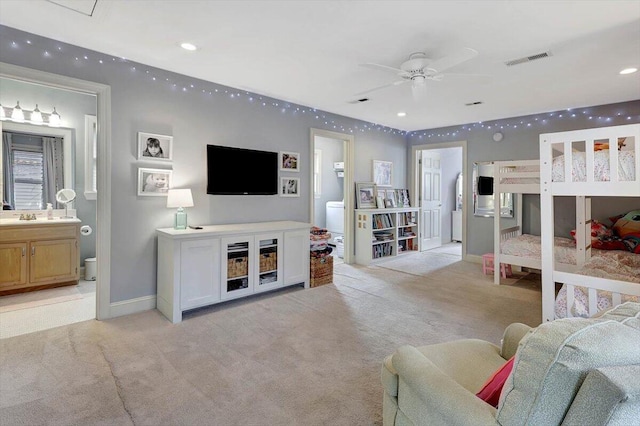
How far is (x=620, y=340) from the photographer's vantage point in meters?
0.87

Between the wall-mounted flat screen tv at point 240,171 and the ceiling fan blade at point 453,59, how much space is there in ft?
7.50

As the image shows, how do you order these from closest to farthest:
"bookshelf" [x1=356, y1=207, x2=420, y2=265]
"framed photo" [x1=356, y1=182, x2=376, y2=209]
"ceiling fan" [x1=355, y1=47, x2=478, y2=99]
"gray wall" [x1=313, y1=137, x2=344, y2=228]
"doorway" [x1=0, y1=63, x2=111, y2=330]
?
1. "ceiling fan" [x1=355, y1=47, x2=478, y2=99]
2. "doorway" [x1=0, y1=63, x2=111, y2=330]
3. "bookshelf" [x1=356, y1=207, x2=420, y2=265]
4. "framed photo" [x1=356, y1=182, x2=376, y2=209]
5. "gray wall" [x1=313, y1=137, x2=344, y2=228]

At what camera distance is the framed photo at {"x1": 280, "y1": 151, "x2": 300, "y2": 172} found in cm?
452

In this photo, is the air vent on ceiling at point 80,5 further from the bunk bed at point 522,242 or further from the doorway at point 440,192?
the doorway at point 440,192

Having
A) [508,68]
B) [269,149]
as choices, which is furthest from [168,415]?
[508,68]

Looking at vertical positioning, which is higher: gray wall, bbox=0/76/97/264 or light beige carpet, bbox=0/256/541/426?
gray wall, bbox=0/76/97/264

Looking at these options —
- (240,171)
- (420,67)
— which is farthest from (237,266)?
(420,67)

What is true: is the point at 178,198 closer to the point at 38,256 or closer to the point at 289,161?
the point at 289,161

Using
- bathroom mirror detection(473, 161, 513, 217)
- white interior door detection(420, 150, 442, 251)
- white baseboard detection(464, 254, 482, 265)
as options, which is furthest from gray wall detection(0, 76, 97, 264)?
bathroom mirror detection(473, 161, 513, 217)

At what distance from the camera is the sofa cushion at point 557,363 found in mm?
820

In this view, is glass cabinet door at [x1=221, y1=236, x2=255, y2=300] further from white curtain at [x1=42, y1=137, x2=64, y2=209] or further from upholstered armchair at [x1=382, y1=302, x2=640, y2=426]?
white curtain at [x1=42, y1=137, x2=64, y2=209]

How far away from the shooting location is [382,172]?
6.23m

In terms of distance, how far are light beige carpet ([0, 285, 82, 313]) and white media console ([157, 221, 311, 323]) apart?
4.50 feet

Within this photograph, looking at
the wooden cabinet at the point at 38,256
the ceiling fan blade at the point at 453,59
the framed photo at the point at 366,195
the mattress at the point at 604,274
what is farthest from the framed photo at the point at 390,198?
the wooden cabinet at the point at 38,256
